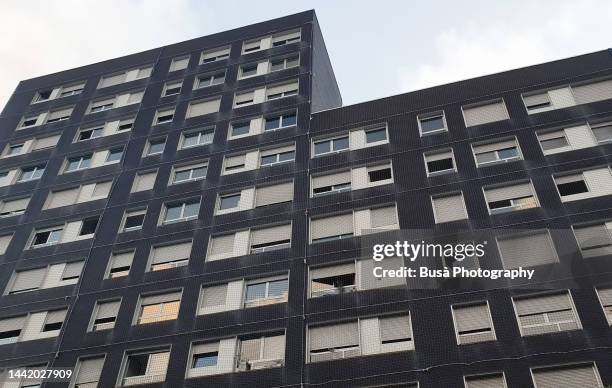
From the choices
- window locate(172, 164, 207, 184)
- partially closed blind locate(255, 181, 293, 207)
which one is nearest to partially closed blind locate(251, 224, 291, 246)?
partially closed blind locate(255, 181, 293, 207)

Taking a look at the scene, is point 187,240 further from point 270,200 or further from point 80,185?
point 80,185

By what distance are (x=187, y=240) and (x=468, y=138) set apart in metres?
13.8

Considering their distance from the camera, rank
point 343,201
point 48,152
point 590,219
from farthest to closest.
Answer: point 48,152, point 343,201, point 590,219

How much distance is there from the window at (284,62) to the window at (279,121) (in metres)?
4.70

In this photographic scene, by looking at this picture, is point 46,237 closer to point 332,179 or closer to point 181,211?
point 181,211

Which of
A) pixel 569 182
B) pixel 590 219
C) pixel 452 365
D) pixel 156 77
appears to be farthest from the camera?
pixel 156 77

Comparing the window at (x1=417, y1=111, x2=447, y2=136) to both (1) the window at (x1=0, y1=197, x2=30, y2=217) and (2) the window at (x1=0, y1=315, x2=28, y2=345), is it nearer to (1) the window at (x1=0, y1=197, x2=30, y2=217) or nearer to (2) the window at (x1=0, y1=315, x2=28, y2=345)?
(2) the window at (x1=0, y1=315, x2=28, y2=345)

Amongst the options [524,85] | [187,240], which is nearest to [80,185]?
[187,240]

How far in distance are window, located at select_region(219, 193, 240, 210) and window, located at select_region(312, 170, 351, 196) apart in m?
3.87

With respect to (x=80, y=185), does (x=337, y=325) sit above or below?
below

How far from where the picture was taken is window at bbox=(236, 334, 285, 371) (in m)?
22.3

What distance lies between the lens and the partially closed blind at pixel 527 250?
72.6 ft

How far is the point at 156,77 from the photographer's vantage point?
38.7m

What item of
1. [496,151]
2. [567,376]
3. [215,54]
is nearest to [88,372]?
[567,376]
